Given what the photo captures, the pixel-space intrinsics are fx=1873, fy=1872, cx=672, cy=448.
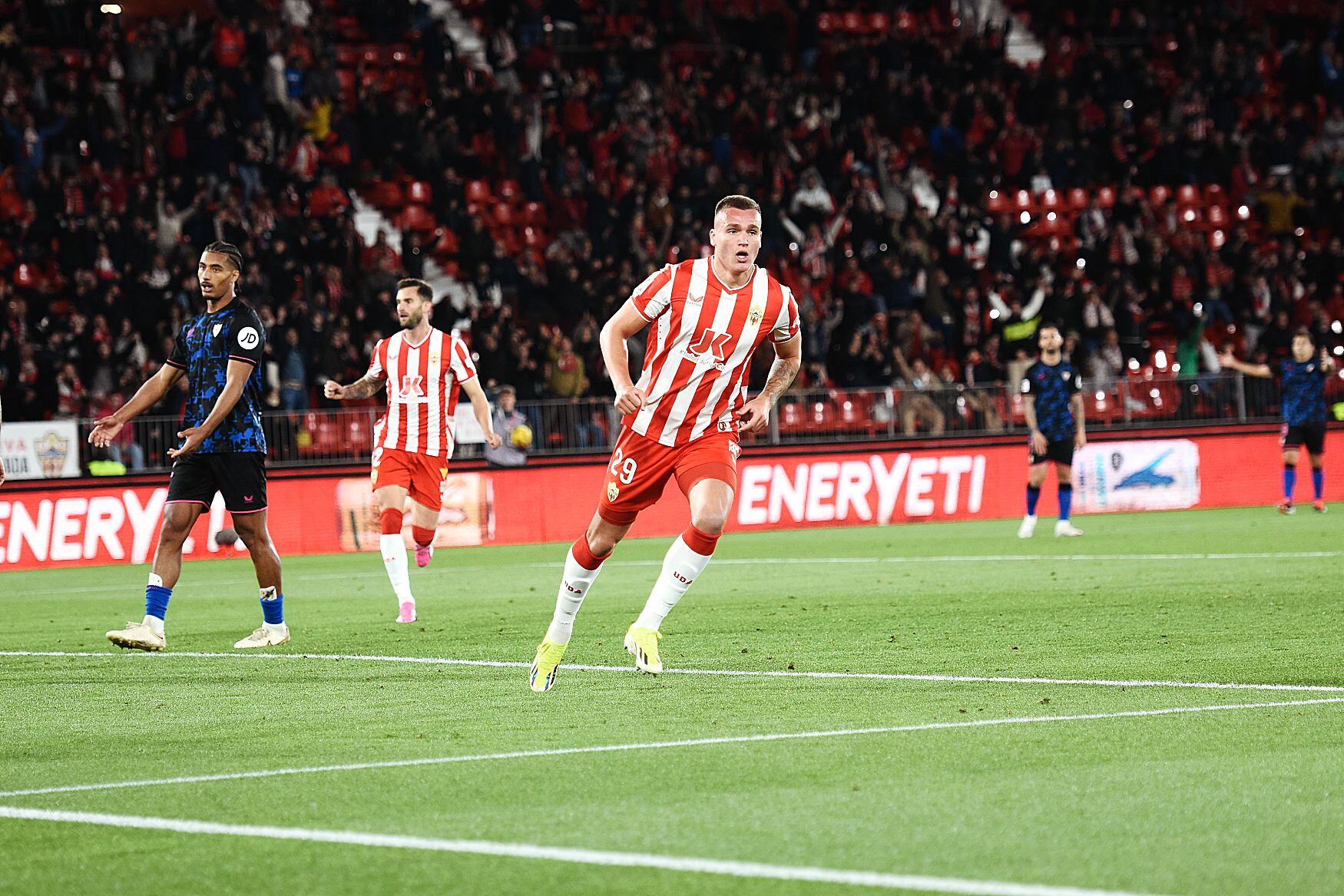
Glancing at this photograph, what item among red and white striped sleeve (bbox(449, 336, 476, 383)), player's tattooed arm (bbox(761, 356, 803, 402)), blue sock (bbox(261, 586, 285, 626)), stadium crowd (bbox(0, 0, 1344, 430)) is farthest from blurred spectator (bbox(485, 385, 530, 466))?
player's tattooed arm (bbox(761, 356, 803, 402))

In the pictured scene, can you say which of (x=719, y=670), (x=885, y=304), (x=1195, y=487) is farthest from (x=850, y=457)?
(x=719, y=670)

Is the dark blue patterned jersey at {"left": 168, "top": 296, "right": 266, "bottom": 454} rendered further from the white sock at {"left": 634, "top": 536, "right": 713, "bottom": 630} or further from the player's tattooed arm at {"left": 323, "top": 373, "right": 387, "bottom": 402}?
the white sock at {"left": 634, "top": 536, "right": 713, "bottom": 630}

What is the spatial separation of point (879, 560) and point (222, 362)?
28.0 ft

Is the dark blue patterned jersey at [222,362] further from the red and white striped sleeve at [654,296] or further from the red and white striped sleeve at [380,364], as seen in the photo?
the red and white striped sleeve at [654,296]

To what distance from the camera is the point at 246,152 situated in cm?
2605

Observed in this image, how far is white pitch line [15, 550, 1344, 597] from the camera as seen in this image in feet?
54.6

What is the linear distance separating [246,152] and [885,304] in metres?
9.52

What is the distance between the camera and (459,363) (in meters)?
13.9

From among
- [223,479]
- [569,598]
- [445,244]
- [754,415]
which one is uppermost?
[445,244]

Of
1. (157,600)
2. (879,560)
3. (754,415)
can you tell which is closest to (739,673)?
(754,415)

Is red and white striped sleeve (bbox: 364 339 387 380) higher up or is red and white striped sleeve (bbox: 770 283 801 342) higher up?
red and white striped sleeve (bbox: 770 283 801 342)

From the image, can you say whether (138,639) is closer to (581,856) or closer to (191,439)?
(191,439)

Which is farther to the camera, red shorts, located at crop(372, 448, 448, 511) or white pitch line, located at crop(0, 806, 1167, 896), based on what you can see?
red shorts, located at crop(372, 448, 448, 511)

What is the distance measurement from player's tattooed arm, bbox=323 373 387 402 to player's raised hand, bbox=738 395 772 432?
5.00m
